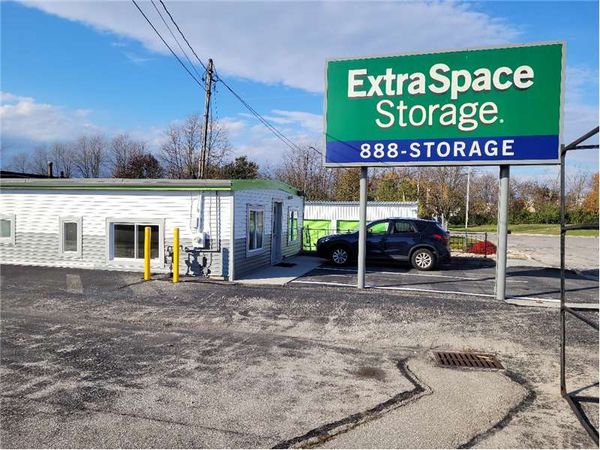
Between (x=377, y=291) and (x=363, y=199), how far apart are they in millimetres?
2117

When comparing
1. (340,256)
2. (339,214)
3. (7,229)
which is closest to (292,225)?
(340,256)

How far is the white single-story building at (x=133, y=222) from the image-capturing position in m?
11.3

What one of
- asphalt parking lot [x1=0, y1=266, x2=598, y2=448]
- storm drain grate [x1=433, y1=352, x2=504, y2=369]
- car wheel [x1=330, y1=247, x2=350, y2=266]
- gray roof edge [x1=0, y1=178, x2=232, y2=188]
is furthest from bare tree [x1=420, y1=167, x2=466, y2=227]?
storm drain grate [x1=433, y1=352, x2=504, y2=369]

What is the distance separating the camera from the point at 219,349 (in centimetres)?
604

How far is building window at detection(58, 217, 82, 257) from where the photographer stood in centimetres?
1268

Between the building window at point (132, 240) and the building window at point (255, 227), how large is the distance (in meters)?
2.41

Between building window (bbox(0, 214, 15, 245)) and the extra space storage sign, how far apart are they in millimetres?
9845

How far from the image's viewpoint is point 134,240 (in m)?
12.2

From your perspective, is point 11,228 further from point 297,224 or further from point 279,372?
point 279,372

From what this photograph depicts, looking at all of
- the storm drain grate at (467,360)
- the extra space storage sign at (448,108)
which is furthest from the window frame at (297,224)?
the storm drain grate at (467,360)

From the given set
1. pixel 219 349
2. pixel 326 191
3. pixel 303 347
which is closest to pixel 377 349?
pixel 303 347

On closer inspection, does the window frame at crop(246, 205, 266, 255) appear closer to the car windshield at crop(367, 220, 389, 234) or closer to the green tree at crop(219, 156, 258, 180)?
the car windshield at crop(367, 220, 389, 234)

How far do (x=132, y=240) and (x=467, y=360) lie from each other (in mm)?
9506

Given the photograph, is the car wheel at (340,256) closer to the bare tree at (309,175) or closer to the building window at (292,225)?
the building window at (292,225)
